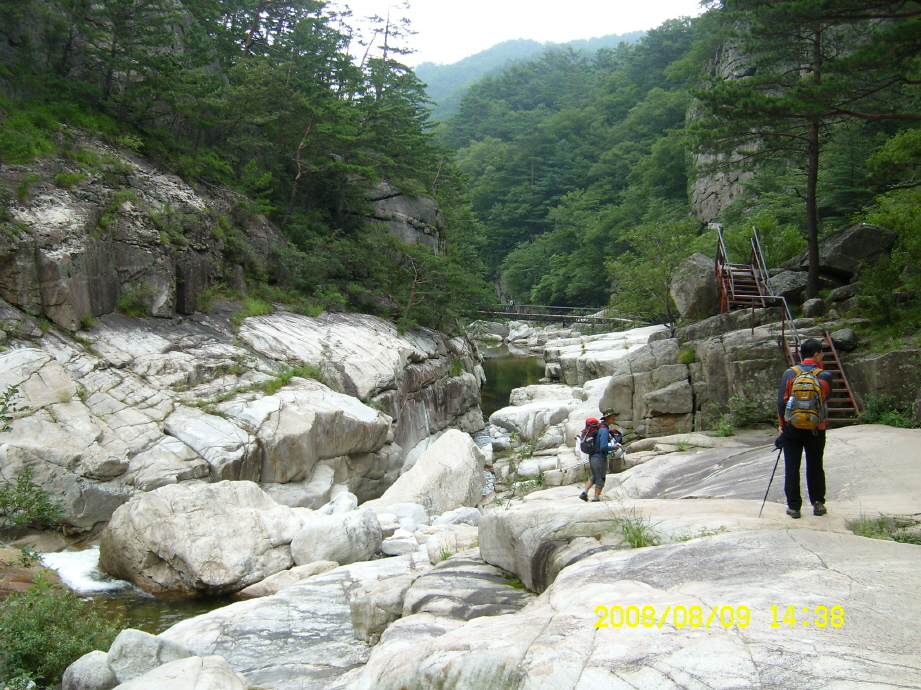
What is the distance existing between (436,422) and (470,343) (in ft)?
24.3

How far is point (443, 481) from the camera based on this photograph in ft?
42.2

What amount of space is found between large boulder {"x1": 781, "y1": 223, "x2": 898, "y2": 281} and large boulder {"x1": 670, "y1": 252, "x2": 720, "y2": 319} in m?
2.48

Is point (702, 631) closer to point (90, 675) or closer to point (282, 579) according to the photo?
point (90, 675)

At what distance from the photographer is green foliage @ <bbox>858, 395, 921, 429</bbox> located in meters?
9.79

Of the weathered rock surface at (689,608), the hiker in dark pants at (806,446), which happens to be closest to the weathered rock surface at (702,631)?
the weathered rock surface at (689,608)

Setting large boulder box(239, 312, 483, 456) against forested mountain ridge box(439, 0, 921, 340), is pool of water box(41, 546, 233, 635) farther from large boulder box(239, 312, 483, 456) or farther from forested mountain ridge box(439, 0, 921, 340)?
forested mountain ridge box(439, 0, 921, 340)

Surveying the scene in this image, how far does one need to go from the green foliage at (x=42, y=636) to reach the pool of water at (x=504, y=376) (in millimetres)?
20324

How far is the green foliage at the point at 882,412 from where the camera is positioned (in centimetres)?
979

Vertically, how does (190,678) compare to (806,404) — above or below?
below

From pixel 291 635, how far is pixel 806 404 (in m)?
5.88

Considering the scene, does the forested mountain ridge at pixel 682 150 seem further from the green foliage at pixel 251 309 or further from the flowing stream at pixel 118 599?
the green foliage at pixel 251 309

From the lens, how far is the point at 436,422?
2055 cm

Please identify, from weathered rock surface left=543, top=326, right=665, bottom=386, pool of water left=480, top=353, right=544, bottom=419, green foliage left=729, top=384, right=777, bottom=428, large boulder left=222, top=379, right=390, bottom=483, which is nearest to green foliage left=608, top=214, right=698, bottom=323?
weathered rock surface left=543, top=326, right=665, bottom=386

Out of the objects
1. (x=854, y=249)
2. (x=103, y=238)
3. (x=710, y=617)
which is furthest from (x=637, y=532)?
(x=103, y=238)
